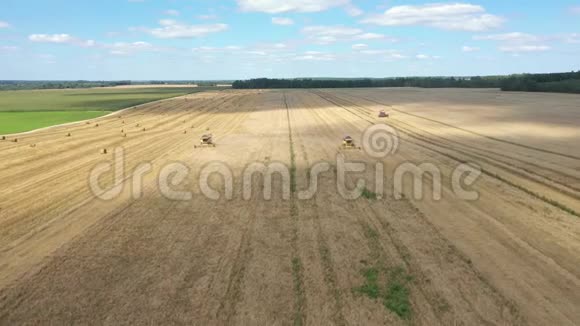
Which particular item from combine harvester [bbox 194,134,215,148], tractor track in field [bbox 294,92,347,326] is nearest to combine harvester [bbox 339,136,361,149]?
combine harvester [bbox 194,134,215,148]

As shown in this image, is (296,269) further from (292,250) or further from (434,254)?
(434,254)

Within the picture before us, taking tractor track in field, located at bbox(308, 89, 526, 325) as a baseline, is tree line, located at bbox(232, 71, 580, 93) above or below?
above

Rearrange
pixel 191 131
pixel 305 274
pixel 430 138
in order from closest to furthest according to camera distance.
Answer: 1. pixel 305 274
2. pixel 430 138
3. pixel 191 131

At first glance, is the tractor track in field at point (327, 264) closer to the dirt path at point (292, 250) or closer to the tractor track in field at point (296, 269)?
the dirt path at point (292, 250)

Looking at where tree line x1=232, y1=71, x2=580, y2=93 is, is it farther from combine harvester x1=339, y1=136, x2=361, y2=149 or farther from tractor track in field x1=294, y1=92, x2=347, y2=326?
tractor track in field x1=294, y1=92, x2=347, y2=326

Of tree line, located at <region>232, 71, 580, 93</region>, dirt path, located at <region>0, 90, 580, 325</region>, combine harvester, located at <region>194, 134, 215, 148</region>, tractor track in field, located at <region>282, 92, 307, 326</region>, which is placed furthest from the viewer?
tree line, located at <region>232, 71, 580, 93</region>

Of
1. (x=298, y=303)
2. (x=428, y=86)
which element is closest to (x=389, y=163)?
(x=298, y=303)

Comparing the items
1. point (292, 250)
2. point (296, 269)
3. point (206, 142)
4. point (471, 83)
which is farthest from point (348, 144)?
point (471, 83)

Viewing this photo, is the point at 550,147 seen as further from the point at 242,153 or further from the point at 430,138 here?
the point at 242,153
